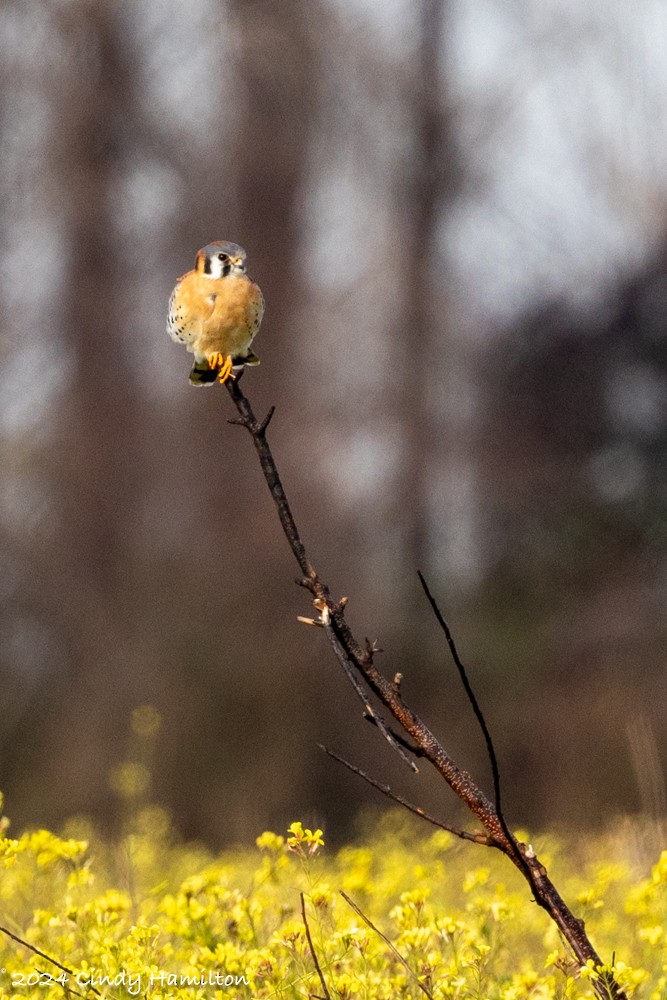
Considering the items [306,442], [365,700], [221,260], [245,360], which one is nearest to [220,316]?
[245,360]

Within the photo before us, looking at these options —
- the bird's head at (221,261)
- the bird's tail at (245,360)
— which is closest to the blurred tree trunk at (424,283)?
the bird's head at (221,261)

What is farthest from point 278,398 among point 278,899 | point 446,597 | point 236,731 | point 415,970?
point 415,970

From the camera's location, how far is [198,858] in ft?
14.8

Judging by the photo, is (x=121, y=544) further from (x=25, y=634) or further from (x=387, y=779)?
(x=387, y=779)

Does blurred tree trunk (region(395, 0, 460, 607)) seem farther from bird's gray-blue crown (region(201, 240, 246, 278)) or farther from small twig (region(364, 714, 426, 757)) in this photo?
small twig (region(364, 714, 426, 757))

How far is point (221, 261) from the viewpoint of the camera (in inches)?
114

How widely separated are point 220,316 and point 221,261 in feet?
0.77

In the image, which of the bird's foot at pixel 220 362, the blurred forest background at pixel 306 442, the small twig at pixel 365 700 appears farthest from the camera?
the blurred forest background at pixel 306 442

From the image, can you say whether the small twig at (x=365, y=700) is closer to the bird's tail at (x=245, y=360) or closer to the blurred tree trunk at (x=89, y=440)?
the bird's tail at (x=245, y=360)

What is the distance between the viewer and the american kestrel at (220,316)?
107 inches

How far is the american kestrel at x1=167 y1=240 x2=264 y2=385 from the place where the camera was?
2.71 metres

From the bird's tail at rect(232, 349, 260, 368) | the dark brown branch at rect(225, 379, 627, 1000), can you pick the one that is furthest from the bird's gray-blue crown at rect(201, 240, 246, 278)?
the dark brown branch at rect(225, 379, 627, 1000)

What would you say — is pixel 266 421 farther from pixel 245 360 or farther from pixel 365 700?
pixel 245 360

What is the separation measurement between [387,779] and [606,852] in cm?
235
